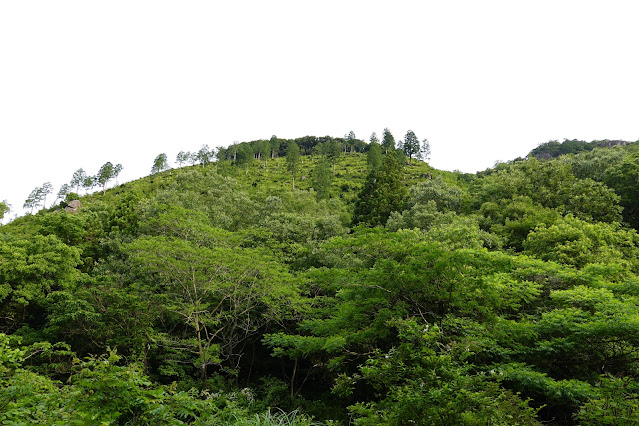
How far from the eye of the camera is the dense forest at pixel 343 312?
521cm

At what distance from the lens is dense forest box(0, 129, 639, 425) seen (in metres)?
5.21

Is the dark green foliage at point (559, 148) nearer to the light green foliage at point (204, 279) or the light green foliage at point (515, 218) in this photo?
the light green foliage at point (515, 218)

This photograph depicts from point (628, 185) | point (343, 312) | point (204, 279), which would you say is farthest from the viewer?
point (628, 185)

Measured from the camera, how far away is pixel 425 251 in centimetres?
A: 1075

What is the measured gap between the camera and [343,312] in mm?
12961

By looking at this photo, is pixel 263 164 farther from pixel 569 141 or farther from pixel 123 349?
pixel 569 141

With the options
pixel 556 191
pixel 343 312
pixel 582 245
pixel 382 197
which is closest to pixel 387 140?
pixel 382 197

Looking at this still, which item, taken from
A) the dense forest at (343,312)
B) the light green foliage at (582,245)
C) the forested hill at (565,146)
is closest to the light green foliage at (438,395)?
the dense forest at (343,312)

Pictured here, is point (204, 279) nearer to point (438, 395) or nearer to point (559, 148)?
point (438, 395)

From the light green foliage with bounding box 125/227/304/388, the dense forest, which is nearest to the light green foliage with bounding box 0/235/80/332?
the dense forest

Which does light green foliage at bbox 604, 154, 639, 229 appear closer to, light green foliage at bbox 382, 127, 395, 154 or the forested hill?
light green foliage at bbox 382, 127, 395, 154

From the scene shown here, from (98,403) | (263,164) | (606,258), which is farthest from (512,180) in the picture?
(263,164)

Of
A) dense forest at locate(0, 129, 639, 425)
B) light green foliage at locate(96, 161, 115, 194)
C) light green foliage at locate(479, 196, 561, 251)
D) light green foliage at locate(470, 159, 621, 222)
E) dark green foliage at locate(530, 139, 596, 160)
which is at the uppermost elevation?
dark green foliage at locate(530, 139, 596, 160)

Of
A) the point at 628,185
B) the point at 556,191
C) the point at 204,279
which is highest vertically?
the point at 628,185
